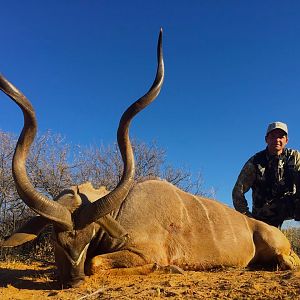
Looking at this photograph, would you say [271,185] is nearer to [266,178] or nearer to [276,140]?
[266,178]

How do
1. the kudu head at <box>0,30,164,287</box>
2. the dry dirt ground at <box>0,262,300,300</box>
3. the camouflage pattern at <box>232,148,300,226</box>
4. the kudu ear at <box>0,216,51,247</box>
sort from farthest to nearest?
the camouflage pattern at <box>232,148,300,226</box> < the kudu ear at <box>0,216,51,247</box> < the kudu head at <box>0,30,164,287</box> < the dry dirt ground at <box>0,262,300,300</box>

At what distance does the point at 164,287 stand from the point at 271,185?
334cm

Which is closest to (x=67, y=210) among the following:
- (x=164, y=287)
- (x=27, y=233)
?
(x=27, y=233)

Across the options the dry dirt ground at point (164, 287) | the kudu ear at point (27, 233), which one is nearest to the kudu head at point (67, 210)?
the kudu ear at point (27, 233)

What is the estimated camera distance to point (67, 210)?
154 inches

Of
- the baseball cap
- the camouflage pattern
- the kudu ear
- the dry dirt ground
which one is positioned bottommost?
the dry dirt ground

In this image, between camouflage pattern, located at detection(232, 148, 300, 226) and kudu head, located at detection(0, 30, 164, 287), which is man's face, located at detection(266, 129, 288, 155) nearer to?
camouflage pattern, located at detection(232, 148, 300, 226)

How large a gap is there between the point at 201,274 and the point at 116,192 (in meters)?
1.06

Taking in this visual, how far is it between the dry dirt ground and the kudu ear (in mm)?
370

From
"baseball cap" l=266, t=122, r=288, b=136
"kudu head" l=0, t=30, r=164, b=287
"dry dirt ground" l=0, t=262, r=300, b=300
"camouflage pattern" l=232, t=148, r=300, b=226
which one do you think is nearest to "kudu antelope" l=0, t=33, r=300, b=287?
"kudu head" l=0, t=30, r=164, b=287

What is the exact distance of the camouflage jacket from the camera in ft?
20.7

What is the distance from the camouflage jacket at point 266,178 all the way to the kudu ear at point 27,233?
3.00 meters

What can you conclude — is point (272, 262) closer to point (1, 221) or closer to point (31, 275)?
point (31, 275)

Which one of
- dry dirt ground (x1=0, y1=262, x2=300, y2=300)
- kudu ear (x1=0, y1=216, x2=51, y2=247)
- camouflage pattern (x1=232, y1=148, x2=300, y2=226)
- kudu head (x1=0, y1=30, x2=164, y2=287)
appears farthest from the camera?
camouflage pattern (x1=232, y1=148, x2=300, y2=226)
